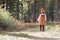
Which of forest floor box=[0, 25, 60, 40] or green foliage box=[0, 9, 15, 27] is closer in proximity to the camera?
forest floor box=[0, 25, 60, 40]

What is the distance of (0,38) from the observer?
481 inches

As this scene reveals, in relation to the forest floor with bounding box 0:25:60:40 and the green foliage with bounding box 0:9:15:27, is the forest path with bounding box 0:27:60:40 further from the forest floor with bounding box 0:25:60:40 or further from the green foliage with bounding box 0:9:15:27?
the green foliage with bounding box 0:9:15:27

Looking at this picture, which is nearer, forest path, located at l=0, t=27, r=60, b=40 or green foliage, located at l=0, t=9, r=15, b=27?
forest path, located at l=0, t=27, r=60, b=40

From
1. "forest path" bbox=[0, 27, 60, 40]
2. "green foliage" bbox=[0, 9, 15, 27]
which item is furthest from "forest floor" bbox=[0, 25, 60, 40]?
"green foliage" bbox=[0, 9, 15, 27]

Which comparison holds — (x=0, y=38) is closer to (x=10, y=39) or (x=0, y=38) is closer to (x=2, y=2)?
(x=10, y=39)

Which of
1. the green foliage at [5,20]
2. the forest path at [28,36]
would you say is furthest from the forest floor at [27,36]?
the green foliage at [5,20]

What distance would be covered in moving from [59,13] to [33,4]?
401 inches

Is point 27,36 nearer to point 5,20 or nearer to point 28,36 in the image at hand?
point 28,36

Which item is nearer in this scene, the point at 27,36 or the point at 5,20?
the point at 27,36

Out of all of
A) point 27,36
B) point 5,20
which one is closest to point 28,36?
point 27,36

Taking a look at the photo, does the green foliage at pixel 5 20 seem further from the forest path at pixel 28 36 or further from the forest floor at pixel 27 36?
the forest path at pixel 28 36

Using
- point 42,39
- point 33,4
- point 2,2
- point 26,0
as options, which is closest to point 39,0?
point 33,4

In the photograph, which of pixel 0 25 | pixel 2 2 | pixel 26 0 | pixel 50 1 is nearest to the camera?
pixel 0 25

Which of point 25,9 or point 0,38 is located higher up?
point 0,38
